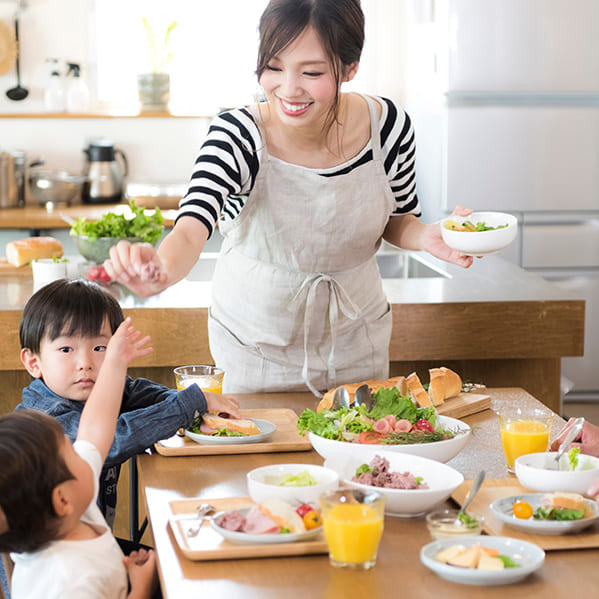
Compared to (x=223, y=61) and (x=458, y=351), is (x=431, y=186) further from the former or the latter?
(x=458, y=351)

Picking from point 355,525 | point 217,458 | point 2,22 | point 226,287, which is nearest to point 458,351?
point 226,287

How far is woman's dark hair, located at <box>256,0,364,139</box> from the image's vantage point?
1.49 metres

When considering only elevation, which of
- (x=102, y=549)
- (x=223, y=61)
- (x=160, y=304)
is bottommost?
(x=102, y=549)

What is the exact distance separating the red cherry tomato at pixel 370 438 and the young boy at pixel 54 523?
0.34m

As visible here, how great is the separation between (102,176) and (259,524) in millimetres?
3745

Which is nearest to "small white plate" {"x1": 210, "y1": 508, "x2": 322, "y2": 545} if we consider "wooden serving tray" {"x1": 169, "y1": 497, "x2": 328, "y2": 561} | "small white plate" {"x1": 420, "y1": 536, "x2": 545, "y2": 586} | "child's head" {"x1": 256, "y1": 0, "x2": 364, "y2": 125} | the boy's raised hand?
"wooden serving tray" {"x1": 169, "y1": 497, "x2": 328, "y2": 561}

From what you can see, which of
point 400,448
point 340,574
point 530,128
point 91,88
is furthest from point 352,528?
point 91,88

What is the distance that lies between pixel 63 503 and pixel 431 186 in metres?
3.34

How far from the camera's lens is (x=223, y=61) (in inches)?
197

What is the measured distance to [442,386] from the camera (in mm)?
1633

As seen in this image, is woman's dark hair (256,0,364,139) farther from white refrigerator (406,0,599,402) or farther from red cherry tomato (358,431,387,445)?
white refrigerator (406,0,599,402)

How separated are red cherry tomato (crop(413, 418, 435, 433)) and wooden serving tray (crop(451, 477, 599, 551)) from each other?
11 centimetres

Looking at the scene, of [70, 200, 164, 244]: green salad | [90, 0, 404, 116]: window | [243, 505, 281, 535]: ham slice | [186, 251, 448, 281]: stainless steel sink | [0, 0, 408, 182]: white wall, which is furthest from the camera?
[90, 0, 404, 116]: window

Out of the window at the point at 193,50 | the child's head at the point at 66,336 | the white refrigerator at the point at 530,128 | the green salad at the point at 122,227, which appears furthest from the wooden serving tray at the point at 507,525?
the window at the point at 193,50
